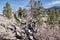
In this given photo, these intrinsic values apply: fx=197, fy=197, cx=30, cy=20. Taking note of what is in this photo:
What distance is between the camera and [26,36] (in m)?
14.4

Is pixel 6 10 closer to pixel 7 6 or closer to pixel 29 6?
pixel 7 6

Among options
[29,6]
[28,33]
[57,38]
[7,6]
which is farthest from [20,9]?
[28,33]

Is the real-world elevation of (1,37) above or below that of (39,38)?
above

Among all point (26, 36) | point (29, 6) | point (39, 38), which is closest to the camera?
point (26, 36)

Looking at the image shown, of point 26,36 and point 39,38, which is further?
point 39,38

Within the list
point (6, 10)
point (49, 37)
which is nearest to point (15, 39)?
point (49, 37)

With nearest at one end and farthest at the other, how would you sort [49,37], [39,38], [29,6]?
[39,38]
[49,37]
[29,6]

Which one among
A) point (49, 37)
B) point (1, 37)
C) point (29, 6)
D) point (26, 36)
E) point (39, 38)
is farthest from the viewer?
point (29, 6)

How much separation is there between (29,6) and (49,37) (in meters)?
6.58

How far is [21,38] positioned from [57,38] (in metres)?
6.21

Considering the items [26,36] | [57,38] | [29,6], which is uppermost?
[29,6]

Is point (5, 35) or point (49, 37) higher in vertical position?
point (5, 35)

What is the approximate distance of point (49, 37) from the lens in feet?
60.0

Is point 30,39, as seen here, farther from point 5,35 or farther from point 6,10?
point 6,10
